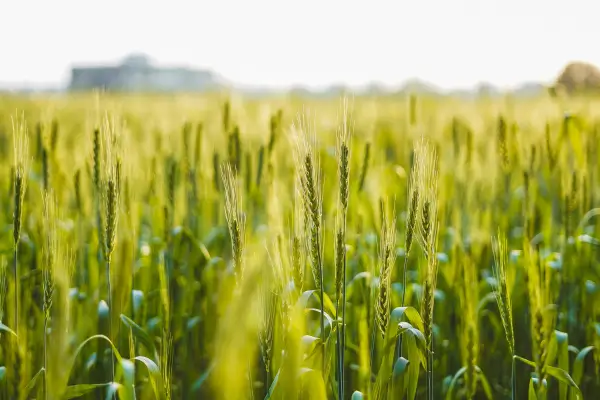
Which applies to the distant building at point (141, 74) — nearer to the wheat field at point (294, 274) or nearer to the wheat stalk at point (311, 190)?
the wheat field at point (294, 274)

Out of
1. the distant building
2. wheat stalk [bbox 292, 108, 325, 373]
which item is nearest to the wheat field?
wheat stalk [bbox 292, 108, 325, 373]

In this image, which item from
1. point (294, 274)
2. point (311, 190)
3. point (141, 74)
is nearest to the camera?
point (311, 190)

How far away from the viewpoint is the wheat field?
4.13 ft

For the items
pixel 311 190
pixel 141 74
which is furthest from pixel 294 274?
pixel 141 74

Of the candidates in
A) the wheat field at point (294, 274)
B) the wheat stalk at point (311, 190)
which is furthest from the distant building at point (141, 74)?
the wheat stalk at point (311, 190)

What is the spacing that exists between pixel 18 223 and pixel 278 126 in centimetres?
124

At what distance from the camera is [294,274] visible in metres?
1.38

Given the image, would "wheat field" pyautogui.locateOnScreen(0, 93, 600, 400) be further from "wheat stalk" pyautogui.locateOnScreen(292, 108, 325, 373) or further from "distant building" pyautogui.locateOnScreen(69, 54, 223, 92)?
"distant building" pyautogui.locateOnScreen(69, 54, 223, 92)

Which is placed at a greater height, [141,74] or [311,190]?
[141,74]

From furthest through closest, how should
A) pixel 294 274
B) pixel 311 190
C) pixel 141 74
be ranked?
pixel 141 74
pixel 294 274
pixel 311 190

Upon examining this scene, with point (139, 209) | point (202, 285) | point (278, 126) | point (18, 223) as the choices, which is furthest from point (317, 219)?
point (139, 209)

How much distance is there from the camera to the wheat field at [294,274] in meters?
1.26

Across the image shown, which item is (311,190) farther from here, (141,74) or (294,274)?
(141,74)

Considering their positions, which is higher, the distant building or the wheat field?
the distant building
